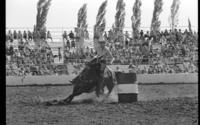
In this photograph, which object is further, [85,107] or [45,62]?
[45,62]

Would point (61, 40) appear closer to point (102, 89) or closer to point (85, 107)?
point (102, 89)

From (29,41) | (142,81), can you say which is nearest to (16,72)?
(29,41)

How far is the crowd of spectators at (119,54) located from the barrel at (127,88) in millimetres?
6854

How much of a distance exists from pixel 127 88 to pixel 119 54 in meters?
7.37

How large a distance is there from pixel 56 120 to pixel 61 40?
10779mm

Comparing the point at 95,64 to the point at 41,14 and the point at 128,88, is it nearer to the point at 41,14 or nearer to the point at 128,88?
the point at 128,88

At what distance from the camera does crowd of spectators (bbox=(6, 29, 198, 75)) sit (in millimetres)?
16656

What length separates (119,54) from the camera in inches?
669

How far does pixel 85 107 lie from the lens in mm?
8641

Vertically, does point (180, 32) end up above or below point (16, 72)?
above

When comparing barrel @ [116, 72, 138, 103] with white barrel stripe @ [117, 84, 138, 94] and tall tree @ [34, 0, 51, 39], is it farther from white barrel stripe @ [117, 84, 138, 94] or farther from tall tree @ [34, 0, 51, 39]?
tall tree @ [34, 0, 51, 39]

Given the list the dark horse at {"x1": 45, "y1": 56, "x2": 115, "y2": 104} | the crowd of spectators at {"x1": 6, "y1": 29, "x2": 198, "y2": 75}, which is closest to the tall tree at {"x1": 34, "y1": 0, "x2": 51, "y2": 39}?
the crowd of spectators at {"x1": 6, "y1": 29, "x2": 198, "y2": 75}
